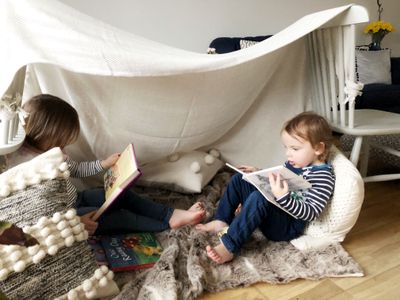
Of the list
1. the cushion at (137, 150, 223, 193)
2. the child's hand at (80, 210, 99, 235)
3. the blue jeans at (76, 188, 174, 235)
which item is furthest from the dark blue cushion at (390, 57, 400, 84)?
the child's hand at (80, 210, 99, 235)

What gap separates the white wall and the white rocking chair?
1.44 meters

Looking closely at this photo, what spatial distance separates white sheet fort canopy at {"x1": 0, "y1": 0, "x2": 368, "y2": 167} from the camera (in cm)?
94

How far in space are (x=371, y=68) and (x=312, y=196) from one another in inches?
87.5

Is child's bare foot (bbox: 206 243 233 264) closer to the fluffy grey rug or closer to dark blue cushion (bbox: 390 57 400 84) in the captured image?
the fluffy grey rug

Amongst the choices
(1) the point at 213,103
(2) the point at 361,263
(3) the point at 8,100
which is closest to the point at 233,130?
(1) the point at 213,103

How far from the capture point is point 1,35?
929 millimetres

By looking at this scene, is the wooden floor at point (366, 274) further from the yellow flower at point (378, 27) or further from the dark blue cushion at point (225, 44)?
the yellow flower at point (378, 27)

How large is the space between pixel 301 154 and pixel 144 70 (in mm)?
578

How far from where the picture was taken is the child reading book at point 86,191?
1.06 m

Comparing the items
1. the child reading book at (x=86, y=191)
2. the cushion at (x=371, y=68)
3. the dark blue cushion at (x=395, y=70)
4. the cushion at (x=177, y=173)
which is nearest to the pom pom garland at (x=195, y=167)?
the cushion at (x=177, y=173)

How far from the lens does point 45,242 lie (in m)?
0.80

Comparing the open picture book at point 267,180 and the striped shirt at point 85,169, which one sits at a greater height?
the striped shirt at point 85,169

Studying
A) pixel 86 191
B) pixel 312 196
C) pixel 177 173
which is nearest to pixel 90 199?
pixel 86 191

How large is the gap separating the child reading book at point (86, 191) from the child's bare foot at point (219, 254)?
0.53ft
